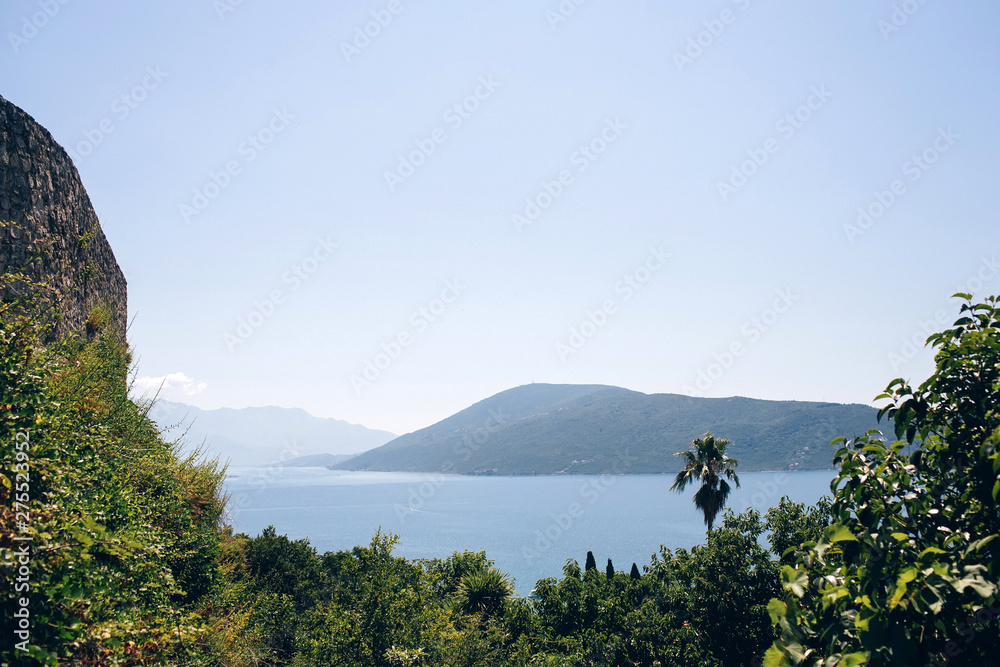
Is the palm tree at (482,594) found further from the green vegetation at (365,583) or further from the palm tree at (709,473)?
the green vegetation at (365,583)

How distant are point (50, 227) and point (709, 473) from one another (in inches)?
1455

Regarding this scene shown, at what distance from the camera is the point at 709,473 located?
1430 inches

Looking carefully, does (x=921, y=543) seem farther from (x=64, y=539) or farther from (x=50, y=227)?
(x=50, y=227)

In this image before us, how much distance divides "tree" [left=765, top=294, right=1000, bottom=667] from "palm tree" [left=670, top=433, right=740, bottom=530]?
112 feet

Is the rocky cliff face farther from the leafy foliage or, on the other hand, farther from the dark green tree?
the dark green tree

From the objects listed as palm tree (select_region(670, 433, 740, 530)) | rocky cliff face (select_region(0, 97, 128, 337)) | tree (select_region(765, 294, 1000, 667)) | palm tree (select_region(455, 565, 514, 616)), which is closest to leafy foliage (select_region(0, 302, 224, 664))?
rocky cliff face (select_region(0, 97, 128, 337))

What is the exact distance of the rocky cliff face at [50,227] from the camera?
45.8 feet

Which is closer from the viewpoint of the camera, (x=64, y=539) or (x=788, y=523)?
(x=64, y=539)

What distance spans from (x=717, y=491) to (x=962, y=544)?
36443mm

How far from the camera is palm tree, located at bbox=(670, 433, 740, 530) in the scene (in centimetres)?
3638

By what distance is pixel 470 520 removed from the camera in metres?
190

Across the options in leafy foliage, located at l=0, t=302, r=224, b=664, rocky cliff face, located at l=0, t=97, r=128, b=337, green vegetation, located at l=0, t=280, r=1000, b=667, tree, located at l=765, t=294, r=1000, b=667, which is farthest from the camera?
rocky cliff face, located at l=0, t=97, r=128, b=337

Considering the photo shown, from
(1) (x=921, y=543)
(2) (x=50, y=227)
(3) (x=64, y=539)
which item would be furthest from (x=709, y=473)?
(3) (x=64, y=539)

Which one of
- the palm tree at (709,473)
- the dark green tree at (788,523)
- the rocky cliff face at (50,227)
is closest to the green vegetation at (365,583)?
the rocky cliff face at (50,227)
